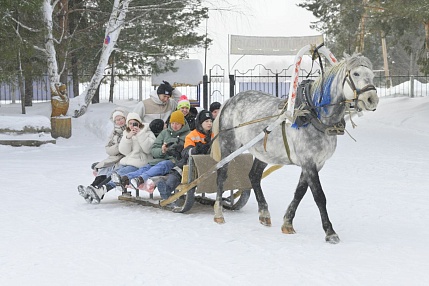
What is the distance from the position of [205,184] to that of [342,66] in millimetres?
2435

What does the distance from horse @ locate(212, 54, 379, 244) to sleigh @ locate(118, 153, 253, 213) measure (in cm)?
18

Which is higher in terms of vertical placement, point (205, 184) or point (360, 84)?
point (360, 84)

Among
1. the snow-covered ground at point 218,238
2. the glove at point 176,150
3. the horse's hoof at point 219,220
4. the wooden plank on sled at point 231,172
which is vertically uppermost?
the glove at point 176,150

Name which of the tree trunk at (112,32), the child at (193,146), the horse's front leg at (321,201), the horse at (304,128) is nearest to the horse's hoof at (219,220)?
the horse at (304,128)

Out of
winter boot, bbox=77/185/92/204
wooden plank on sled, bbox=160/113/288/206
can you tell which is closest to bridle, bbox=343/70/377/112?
wooden plank on sled, bbox=160/113/288/206

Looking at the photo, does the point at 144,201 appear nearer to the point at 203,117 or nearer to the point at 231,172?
the point at 231,172

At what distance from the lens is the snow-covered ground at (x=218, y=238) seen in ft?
18.7

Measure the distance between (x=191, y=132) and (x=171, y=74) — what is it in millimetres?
18952

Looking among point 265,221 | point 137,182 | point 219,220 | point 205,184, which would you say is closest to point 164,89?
point 137,182

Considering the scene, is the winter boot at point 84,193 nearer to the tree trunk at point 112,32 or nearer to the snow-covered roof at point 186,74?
the tree trunk at point 112,32

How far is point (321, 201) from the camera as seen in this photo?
6.89 m

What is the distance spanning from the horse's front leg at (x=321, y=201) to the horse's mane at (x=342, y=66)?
0.85 m

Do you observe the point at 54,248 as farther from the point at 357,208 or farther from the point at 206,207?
the point at 357,208

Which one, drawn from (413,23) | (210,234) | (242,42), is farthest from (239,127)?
(242,42)
